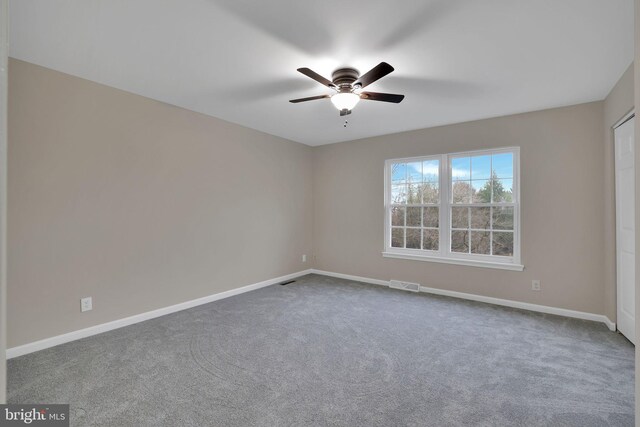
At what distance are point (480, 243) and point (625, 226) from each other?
1.44 m

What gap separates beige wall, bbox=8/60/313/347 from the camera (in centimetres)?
243

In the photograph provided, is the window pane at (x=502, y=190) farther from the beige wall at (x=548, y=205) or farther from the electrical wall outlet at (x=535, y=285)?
the electrical wall outlet at (x=535, y=285)

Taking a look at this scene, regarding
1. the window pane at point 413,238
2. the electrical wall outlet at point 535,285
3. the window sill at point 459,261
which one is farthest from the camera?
the window pane at point 413,238

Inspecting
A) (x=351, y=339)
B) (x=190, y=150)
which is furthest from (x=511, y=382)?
(x=190, y=150)

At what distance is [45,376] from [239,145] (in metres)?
3.14

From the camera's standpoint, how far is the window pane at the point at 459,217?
4100 mm

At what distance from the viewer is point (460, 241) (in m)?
4.16

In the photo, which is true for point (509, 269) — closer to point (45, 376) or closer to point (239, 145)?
point (239, 145)

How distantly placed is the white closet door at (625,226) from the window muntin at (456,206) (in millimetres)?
930

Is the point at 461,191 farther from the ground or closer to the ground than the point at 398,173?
closer to the ground

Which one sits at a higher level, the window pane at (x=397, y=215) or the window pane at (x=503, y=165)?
the window pane at (x=503, y=165)

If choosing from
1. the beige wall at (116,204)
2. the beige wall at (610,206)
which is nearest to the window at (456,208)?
the beige wall at (610,206)

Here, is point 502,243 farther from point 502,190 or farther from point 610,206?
point 610,206

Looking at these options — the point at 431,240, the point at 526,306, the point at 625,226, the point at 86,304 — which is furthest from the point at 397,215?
the point at 86,304
